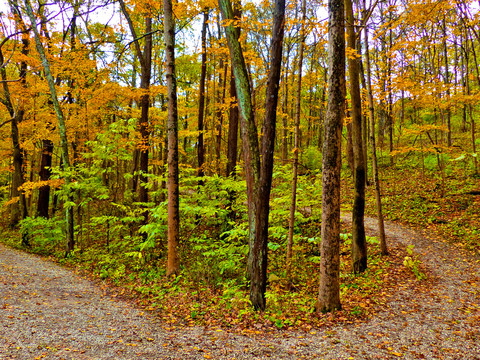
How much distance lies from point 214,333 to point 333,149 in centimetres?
372

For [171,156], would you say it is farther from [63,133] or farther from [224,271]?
[63,133]

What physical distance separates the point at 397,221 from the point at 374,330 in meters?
8.06

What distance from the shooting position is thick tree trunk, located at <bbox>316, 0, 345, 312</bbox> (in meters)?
4.48

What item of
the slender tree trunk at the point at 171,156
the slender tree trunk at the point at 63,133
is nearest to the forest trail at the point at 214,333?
the slender tree trunk at the point at 171,156

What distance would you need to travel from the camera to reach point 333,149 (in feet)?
15.0

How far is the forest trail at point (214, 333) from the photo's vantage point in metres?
3.64

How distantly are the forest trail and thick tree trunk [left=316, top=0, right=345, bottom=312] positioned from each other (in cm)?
99

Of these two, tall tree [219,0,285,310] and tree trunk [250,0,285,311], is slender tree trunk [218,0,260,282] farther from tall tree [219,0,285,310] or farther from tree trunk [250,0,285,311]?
tree trunk [250,0,285,311]

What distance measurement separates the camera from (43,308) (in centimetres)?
502

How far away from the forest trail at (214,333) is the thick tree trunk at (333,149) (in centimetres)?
99

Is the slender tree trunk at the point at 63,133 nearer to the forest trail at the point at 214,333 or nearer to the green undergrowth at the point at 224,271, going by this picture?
the green undergrowth at the point at 224,271

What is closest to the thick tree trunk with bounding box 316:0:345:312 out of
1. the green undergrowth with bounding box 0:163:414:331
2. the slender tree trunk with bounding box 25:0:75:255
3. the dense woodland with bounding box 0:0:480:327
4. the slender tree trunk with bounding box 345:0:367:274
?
the dense woodland with bounding box 0:0:480:327

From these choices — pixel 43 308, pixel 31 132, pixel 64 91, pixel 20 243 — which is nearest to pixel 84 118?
pixel 64 91

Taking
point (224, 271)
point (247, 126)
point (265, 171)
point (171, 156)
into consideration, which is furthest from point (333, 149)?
point (224, 271)
